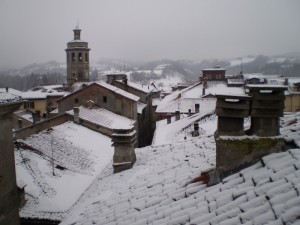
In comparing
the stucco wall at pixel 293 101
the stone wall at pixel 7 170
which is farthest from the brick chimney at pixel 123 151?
the stucco wall at pixel 293 101

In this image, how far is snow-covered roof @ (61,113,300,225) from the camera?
366cm

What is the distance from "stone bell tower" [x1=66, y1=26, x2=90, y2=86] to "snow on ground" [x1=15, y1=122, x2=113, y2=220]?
1612 inches

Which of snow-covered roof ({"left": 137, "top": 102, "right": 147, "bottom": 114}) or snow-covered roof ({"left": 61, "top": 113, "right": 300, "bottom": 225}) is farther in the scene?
snow-covered roof ({"left": 137, "top": 102, "right": 147, "bottom": 114})

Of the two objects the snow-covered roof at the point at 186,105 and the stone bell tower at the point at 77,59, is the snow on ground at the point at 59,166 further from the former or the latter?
the stone bell tower at the point at 77,59

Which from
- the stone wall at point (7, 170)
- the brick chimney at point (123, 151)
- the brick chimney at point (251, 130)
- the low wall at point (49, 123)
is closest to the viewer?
the brick chimney at point (251, 130)

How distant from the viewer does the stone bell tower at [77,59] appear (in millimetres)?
61156

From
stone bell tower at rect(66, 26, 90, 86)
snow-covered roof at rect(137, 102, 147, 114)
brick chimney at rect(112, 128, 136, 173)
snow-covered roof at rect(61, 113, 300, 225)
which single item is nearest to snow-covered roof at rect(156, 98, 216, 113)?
snow-covered roof at rect(137, 102, 147, 114)

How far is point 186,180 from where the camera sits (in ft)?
18.9

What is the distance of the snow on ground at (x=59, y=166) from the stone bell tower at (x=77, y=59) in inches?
1612

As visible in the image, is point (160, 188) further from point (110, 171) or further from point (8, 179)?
point (110, 171)

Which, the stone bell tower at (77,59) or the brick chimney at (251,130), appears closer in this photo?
the brick chimney at (251,130)

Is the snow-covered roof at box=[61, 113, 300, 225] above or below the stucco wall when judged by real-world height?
above

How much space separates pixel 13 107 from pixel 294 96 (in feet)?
138

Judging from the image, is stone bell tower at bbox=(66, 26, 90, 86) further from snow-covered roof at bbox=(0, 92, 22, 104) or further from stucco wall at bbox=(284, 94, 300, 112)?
snow-covered roof at bbox=(0, 92, 22, 104)
